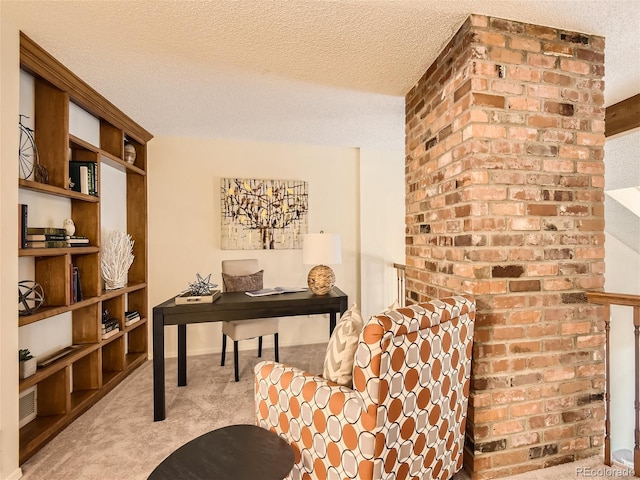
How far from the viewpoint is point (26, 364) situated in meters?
1.81

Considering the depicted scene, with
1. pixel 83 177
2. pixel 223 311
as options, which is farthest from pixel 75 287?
pixel 223 311

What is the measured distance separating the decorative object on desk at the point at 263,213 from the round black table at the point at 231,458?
2.43m

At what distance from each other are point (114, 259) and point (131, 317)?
2.17 feet

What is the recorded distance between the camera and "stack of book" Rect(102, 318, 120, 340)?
8.51ft

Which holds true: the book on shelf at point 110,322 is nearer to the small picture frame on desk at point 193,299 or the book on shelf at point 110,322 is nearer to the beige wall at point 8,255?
the small picture frame on desk at point 193,299

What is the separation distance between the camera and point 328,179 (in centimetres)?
381

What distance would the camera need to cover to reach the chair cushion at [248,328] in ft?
9.02

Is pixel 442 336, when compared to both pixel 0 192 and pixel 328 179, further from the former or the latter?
pixel 328 179

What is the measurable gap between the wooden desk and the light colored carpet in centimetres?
16

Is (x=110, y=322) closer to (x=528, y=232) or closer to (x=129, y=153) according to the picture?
(x=129, y=153)

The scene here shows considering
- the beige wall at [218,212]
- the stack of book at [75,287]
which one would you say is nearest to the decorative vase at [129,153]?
the beige wall at [218,212]

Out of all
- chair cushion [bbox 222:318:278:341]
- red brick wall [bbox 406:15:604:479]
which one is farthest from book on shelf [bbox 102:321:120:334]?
red brick wall [bbox 406:15:604:479]

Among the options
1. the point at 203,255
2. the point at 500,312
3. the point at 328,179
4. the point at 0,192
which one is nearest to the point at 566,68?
the point at 500,312

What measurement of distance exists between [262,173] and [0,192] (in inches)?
91.0
